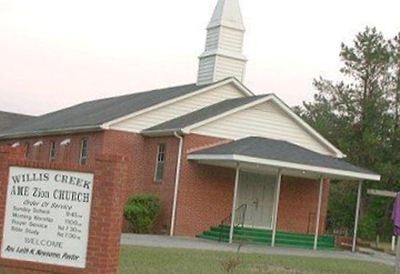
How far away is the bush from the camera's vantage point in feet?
102

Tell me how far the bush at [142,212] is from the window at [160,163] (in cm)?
113

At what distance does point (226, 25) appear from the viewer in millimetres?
36500

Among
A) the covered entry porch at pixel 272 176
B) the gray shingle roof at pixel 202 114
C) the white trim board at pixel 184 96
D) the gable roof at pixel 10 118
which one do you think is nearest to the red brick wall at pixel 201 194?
the covered entry porch at pixel 272 176

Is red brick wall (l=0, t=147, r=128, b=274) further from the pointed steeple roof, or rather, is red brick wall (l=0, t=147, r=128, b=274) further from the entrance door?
the pointed steeple roof

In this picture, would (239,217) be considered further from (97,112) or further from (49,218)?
(49,218)

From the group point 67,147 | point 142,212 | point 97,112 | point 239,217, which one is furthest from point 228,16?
point 142,212

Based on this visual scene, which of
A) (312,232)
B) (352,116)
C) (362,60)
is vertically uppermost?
(362,60)

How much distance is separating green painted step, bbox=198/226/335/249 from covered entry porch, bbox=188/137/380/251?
6.2 inches

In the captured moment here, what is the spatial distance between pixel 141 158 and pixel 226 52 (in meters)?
6.03

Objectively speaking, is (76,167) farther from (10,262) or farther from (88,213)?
(10,262)

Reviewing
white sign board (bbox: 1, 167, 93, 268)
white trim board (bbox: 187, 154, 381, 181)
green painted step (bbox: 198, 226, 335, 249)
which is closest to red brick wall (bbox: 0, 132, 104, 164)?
white trim board (bbox: 187, 154, 381, 181)

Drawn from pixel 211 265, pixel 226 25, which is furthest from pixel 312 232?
pixel 211 265

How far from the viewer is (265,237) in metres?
31.2

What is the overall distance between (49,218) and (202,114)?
66.1 feet
